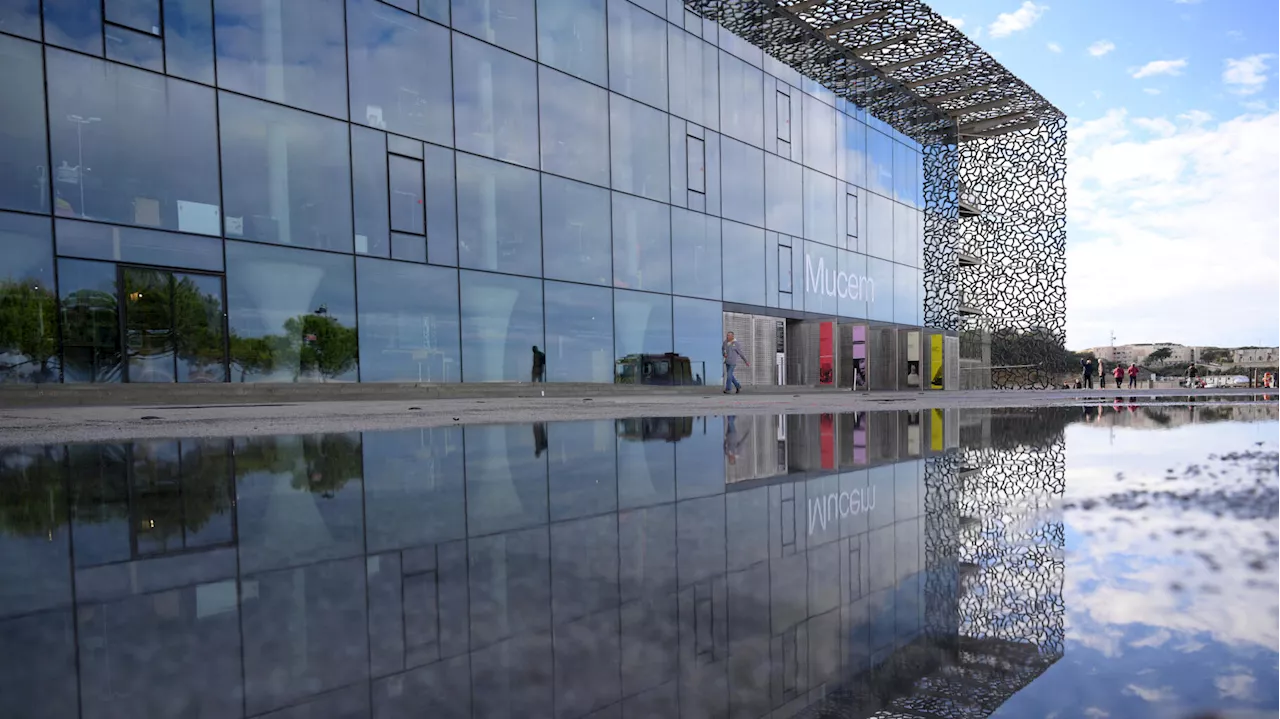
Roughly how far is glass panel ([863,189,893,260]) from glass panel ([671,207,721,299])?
9.83 metres

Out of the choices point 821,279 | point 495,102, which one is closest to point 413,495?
point 495,102

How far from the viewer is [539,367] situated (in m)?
16.5

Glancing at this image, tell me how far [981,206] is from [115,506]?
123ft

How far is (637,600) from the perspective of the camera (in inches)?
43.4

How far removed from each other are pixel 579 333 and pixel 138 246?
929 cm

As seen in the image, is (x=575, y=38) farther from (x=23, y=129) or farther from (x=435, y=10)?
(x=23, y=129)

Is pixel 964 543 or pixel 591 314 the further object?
pixel 591 314

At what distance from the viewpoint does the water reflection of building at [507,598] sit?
2.54 feet

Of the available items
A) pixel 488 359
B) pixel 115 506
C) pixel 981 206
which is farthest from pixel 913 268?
pixel 115 506

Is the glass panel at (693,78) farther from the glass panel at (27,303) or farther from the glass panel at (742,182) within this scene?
the glass panel at (27,303)

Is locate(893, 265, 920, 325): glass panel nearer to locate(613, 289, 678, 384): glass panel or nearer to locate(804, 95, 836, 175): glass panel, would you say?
locate(804, 95, 836, 175): glass panel

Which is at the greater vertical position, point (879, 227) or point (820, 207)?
point (820, 207)

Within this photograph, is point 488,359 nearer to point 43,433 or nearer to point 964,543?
point 43,433

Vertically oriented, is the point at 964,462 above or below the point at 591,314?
below
